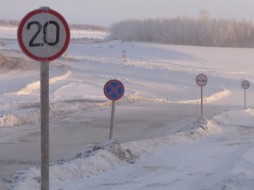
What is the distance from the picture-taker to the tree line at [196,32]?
123375mm

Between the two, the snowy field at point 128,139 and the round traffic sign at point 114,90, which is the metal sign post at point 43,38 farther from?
the round traffic sign at point 114,90

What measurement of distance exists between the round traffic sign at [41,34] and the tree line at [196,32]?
11591 centimetres

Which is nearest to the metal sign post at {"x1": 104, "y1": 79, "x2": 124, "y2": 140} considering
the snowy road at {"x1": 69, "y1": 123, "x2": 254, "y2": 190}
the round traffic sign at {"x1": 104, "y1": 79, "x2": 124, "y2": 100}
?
the round traffic sign at {"x1": 104, "y1": 79, "x2": 124, "y2": 100}

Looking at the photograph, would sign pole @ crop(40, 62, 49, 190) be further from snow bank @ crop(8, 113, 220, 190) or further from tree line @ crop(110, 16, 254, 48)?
tree line @ crop(110, 16, 254, 48)

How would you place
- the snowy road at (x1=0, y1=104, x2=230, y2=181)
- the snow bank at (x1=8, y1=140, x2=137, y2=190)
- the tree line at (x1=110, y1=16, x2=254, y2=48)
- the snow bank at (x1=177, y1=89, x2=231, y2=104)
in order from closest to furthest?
the snow bank at (x1=8, y1=140, x2=137, y2=190)
the snowy road at (x1=0, y1=104, x2=230, y2=181)
the snow bank at (x1=177, y1=89, x2=231, y2=104)
the tree line at (x1=110, y1=16, x2=254, y2=48)

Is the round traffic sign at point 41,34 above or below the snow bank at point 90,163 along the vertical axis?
above

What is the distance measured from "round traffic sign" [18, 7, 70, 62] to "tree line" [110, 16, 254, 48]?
380 ft

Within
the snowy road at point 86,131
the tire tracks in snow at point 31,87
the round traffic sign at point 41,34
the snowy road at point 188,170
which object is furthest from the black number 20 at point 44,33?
the tire tracks in snow at point 31,87

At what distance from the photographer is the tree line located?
4857 inches

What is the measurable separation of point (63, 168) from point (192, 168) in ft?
11.1

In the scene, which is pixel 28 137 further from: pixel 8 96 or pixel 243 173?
pixel 8 96

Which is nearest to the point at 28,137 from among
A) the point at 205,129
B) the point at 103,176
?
the point at 205,129

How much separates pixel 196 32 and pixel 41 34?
121 meters

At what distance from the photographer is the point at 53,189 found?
456 inches
